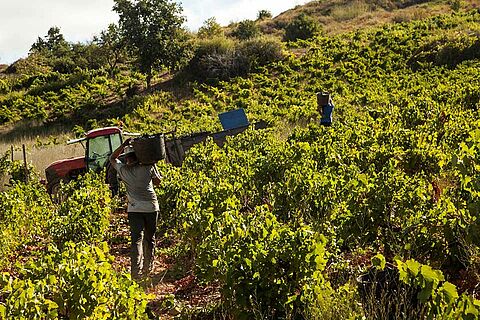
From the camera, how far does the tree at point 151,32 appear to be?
3119 cm

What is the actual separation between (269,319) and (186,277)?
2.80 m

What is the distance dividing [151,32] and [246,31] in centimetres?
1287

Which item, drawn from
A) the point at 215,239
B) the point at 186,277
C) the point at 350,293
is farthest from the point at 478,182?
the point at 186,277

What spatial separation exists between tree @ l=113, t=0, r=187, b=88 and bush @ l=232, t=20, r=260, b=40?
34.1ft

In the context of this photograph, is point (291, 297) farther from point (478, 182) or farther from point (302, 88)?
point (302, 88)

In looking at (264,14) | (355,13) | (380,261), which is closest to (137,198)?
(380,261)

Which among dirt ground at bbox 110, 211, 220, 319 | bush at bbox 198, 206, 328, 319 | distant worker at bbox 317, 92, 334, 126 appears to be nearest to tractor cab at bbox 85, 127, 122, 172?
dirt ground at bbox 110, 211, 220, 319

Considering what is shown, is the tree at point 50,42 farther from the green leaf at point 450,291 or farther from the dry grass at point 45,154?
the green leaf at point 450,291

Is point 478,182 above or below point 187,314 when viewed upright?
above

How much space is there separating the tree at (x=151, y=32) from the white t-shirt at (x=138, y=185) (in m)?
25.7

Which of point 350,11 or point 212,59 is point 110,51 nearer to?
point 212,59

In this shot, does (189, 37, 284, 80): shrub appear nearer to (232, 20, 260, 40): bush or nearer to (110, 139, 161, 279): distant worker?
(232, 20, 260, 40): bush

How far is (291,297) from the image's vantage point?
397cm

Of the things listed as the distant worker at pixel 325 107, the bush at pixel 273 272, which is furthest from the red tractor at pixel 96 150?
the bush at pixel 273 272
